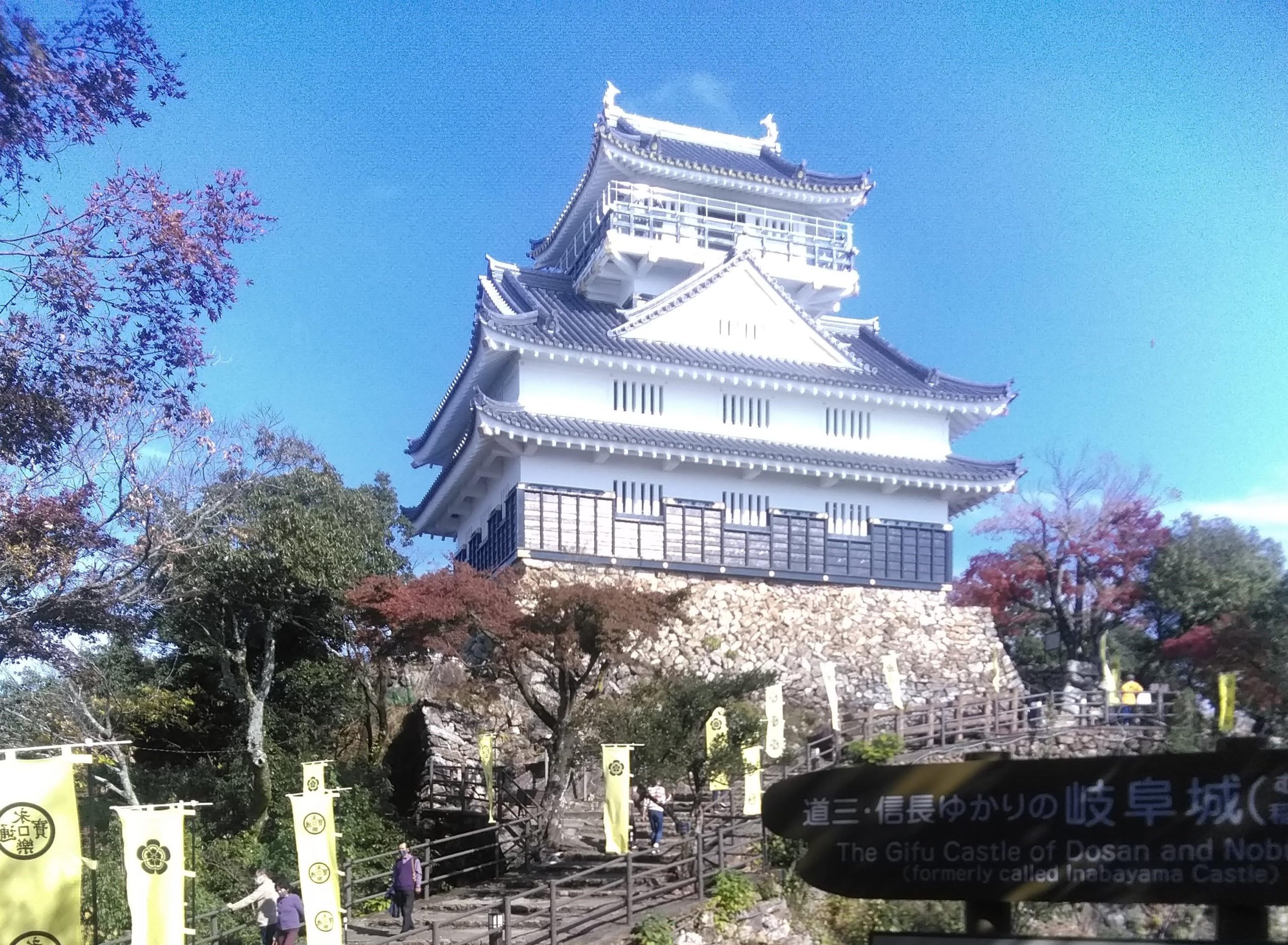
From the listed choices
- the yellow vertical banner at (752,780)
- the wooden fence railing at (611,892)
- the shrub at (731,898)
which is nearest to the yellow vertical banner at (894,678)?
the yellow vertical banner at (752,780)

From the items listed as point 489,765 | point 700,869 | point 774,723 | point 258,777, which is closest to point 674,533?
point 774,723

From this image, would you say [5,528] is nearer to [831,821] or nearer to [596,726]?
[831,821]

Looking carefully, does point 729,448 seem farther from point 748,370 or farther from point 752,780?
point 752,780

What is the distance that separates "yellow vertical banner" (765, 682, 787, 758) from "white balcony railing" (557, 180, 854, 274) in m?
14.5

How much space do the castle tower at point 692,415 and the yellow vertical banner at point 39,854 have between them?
15.2m

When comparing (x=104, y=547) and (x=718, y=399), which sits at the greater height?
(x=718, y=399)

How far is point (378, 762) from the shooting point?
842 inches

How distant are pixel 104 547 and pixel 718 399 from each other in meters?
16.7

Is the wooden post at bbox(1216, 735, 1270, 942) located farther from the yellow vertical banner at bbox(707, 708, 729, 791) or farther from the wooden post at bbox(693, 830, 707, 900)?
the yellow vertical banner at bbox(707, 708, 729, 791)

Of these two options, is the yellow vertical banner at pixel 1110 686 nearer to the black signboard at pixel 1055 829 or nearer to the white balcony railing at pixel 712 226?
the white balcony railing at pixel 712 226

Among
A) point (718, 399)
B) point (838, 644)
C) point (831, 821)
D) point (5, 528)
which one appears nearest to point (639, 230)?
point (718, 399)

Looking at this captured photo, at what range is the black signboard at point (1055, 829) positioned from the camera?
12.6 ft

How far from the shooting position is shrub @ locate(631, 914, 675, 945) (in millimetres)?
13188

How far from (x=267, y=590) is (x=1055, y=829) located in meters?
18.6
